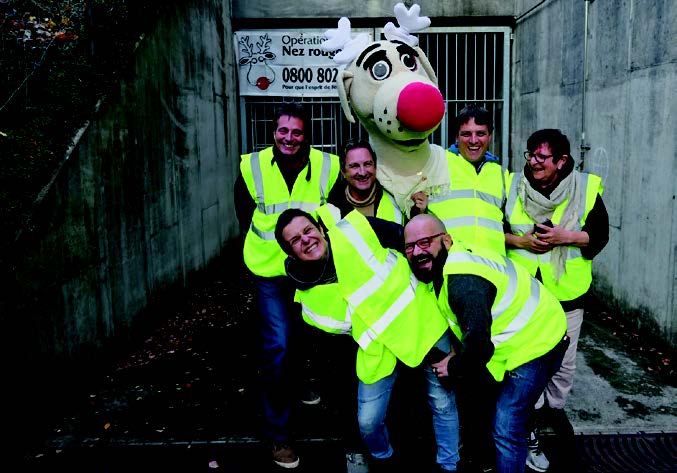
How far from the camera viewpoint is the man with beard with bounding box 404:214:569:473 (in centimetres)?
265

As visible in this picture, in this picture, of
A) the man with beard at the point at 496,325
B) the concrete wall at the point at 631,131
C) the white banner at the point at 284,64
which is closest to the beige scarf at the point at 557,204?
the man with beard at the point at 496,325

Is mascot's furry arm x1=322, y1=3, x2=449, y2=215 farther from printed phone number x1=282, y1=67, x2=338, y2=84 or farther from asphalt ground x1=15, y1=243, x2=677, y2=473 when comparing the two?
printed phone number x1=282, y1=67, x2=338, y2=84

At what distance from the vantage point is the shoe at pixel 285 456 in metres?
3.53

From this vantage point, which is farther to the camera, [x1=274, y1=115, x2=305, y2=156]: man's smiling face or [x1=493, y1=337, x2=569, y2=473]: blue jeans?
[x1=274, y1=115, x2=305, y2=156]: man's smiling face

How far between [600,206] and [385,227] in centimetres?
139

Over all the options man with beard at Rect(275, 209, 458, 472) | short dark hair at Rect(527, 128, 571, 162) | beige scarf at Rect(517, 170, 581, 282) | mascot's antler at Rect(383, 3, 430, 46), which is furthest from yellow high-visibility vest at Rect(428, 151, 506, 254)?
mascot's antler at Rect(383, 3, 430, 46)

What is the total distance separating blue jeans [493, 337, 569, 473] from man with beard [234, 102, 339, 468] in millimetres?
1302

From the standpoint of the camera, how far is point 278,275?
3734mm

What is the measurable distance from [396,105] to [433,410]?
1700mm

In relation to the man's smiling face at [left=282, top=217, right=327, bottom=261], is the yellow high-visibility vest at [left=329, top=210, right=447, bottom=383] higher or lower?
lower

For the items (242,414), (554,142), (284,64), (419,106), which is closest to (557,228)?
(554,142)

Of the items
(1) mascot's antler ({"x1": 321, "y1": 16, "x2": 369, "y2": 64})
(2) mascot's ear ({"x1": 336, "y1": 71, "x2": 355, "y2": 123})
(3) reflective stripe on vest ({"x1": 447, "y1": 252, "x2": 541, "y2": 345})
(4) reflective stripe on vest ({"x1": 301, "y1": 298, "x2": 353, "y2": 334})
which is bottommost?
(4) reflective stripe on vest ({"x1": 301, "y1": 298, "x2": 353, "y2": 334})

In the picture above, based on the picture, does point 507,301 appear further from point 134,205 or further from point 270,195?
point 134,205

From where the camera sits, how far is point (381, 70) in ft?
12.0
